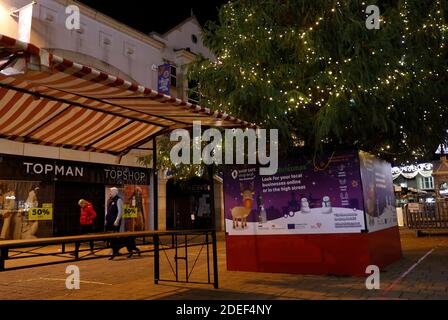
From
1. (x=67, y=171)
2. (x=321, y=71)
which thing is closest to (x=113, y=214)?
(x=67, y=171)

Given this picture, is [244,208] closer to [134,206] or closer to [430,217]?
[430,217]

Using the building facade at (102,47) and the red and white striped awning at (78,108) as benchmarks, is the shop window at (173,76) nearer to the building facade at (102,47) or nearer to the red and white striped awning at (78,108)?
the building facade at (102,47)

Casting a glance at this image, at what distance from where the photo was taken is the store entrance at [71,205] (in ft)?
58.6

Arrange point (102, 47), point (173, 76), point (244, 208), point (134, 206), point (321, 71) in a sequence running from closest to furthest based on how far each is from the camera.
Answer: point (321, 71)
point (244, 208)
point (102, 47)
point (134, 206)
point (173, 76)

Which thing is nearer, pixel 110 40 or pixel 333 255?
pixel 333 255

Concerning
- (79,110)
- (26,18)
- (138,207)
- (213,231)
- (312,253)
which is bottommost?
(312,253)

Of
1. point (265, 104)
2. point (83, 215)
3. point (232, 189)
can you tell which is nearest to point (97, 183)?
point (83, 215)

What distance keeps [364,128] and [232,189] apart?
2946mm

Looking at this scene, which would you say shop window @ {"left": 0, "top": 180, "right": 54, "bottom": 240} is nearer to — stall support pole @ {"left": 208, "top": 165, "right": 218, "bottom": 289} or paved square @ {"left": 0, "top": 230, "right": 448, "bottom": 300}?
paved square @ {"left": 0, "top": 230, "right": 448, "bottom": 300}

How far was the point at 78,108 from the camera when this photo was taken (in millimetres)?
6605

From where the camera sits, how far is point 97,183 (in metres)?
19.4

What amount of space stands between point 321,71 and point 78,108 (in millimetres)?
4393

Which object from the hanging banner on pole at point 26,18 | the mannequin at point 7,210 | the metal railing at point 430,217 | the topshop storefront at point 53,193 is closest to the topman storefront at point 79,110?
the mannequin at point 7,210

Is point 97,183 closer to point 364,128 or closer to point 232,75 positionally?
point 232,75
